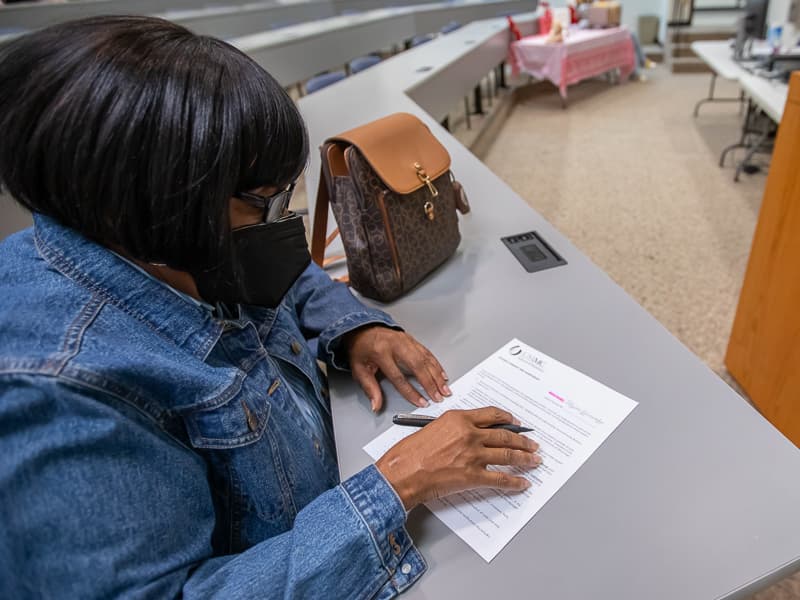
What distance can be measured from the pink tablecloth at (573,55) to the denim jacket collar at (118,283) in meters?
4.78

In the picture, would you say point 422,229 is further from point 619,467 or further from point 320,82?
point 320,82

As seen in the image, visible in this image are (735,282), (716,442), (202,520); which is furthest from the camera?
(735,282)

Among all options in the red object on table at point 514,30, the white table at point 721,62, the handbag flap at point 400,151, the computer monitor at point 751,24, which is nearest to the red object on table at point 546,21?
the red object on table at point 514,30

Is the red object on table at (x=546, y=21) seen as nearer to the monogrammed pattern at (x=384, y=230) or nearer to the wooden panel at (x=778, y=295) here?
the wooden panel at (x=778, y=295)

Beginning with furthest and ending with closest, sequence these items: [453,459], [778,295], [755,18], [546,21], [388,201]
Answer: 1. [546,21]
2. [755,18]
3. [778,295]
4. [388,201]
5. [453,459]

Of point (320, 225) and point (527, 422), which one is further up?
point (320, 225)

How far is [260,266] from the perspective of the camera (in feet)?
2.04

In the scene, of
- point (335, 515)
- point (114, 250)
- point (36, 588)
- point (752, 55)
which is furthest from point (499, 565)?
point (752, 55)

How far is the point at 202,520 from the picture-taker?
48cm

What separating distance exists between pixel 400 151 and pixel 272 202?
1.43 feet

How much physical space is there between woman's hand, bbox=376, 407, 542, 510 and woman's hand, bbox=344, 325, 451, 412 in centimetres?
14

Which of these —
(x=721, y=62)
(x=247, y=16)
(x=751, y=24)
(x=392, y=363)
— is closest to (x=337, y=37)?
(x=247, y=16)

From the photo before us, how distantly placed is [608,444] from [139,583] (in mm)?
537

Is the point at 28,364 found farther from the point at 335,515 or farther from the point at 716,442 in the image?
the point at 716,442
